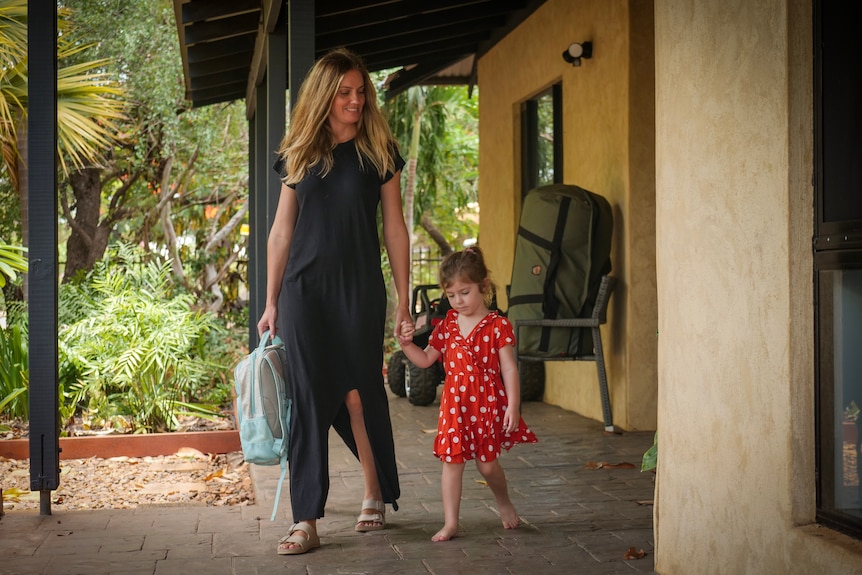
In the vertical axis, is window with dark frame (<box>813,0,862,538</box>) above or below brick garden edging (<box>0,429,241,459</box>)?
above

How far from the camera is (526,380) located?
28.5 ft

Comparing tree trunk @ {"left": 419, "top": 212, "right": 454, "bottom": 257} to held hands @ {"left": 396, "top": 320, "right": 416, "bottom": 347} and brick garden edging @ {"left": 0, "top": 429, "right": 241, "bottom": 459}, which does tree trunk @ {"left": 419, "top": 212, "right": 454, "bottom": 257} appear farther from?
held hands @ {"left": 396, "top": 320, "right": 416, "bottom": 347}

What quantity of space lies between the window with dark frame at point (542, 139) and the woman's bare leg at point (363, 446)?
473cm

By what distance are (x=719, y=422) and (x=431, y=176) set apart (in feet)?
47.3

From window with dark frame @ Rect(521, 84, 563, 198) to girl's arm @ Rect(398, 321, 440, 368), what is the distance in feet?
15.5

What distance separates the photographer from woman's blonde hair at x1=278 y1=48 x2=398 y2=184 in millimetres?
3965

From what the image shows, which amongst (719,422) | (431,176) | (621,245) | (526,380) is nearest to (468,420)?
(719,422)

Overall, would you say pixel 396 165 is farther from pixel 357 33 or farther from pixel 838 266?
pixel 357 33

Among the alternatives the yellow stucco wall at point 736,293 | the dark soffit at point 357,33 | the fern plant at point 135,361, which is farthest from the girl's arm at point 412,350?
the fern plant at point 135,361

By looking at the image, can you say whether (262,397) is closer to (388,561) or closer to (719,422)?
(388,561)

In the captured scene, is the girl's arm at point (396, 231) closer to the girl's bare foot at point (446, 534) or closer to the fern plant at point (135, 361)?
the girl's bare foot at point (446, 534)

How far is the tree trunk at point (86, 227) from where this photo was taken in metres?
15.5

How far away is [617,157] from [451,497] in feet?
12.1

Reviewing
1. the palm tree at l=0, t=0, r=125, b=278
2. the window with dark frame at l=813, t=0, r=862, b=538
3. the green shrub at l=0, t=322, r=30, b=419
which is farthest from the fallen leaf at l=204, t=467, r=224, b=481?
the window with dark frame at l=813, t=0, r=862, b=538
